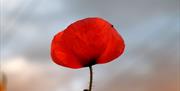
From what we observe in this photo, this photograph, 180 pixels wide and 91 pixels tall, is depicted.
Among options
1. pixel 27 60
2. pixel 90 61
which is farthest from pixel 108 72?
pixel 90 61

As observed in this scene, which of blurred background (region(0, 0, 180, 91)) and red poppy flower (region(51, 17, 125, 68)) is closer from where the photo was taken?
red poppy flower (region(51, 17, 125, 68))

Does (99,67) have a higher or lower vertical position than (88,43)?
higher

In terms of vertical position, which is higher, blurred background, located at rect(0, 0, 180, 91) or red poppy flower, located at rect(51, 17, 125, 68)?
blurred background, located at rect(0, 0, 180, 91)

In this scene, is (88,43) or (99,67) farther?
(99,67)
